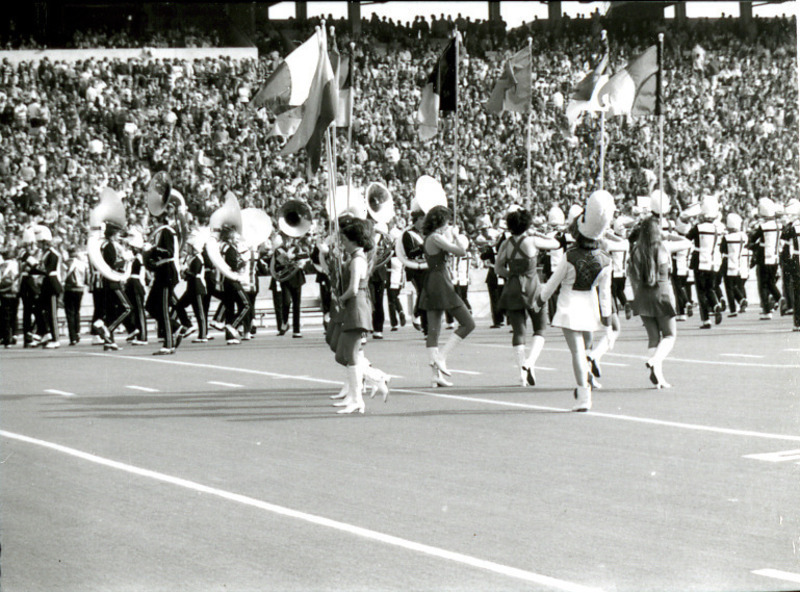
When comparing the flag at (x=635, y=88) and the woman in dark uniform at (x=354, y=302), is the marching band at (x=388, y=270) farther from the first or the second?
the flag at (x=635, y=88)

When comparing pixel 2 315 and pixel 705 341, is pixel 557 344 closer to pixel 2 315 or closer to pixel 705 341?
pixel 705 341

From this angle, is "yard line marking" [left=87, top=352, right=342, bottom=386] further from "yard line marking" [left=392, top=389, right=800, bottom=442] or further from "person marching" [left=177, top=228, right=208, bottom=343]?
"person marching" [left=177, top=228, right=208, bottom=343]

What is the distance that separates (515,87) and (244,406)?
537 inches

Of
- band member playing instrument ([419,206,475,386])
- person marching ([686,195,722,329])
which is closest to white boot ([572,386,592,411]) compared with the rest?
band member playing instrument ([419,206,475,386])

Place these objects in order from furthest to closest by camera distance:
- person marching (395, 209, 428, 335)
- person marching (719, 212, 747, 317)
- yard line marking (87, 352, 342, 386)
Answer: person marching (719, 212, 747, 317)
person marching (395, 209, 428, 335)
yard line marking (87, 352, 342, 386)

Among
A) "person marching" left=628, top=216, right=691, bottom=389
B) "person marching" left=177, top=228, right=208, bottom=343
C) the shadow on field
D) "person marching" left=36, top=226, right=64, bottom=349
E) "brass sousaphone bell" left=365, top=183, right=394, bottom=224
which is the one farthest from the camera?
"person marching" left=36, top=226, right=64, bottom=349

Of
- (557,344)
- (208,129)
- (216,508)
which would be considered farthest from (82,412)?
(208,129)

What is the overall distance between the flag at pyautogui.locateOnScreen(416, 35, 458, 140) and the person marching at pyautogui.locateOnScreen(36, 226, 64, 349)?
5.80 metres

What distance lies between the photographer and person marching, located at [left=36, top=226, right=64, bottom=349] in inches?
810

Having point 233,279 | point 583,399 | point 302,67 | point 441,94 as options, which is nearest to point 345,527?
point 583,399

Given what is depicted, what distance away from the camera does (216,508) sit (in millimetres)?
7938

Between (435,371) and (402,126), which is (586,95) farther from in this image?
(402,126)

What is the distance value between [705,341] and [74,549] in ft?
43.3

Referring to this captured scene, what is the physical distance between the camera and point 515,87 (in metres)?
25.0
